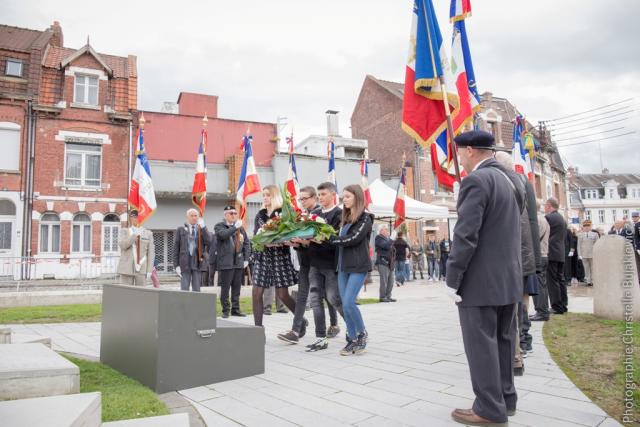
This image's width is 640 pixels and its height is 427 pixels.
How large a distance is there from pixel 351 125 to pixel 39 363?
3857 centimetres

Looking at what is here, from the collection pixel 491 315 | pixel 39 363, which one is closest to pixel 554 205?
pixel 491 315

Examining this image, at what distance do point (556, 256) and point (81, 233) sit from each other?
22.5m

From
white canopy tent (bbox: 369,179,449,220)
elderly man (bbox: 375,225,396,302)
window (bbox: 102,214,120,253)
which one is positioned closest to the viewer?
elderly man (bbox: 375,225,396,302)

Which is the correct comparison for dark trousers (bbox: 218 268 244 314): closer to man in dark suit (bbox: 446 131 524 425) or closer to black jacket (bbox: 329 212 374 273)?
black jacket (bbox: 329 212 374 273)

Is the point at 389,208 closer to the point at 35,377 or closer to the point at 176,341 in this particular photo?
the point at 176,341

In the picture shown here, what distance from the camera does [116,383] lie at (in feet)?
13.7

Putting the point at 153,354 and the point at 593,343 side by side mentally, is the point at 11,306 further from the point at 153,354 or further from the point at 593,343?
the point at 593,343

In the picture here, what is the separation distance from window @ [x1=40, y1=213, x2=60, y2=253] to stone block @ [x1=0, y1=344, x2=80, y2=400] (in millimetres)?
22297

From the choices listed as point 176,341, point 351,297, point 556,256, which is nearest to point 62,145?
point 351,297

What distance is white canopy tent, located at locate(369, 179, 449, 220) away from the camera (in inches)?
706

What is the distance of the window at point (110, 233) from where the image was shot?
24109 millimetres

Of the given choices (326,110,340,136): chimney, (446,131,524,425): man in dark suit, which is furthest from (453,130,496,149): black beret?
(326,110,340,136): chimney

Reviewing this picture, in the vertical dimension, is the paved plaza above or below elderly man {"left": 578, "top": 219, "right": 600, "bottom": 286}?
below

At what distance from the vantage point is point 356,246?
18.0 feet
